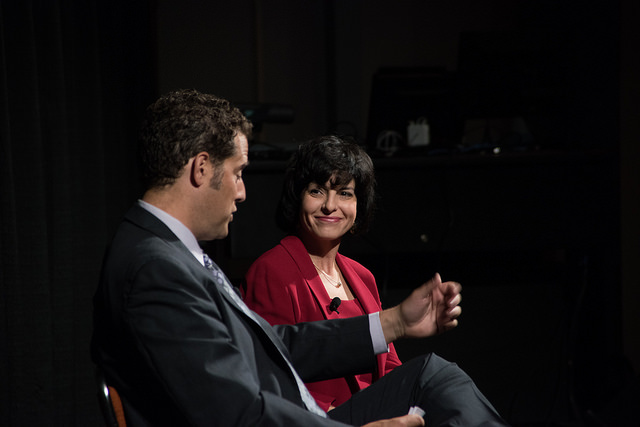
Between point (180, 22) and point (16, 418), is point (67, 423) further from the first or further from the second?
point (180, 22)

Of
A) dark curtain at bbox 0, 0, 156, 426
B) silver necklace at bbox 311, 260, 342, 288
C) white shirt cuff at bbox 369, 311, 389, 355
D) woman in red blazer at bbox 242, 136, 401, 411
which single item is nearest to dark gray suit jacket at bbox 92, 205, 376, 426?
white shirt cuff at bbox 369, 311, 389, 355

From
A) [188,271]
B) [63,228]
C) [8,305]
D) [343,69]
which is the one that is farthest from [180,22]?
[188,271]

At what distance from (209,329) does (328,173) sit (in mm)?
998

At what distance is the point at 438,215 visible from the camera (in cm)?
279

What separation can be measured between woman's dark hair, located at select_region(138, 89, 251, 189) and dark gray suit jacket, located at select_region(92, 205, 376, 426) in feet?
0.30

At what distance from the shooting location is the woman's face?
1.99 m

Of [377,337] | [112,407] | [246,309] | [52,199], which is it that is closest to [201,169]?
[246,309]

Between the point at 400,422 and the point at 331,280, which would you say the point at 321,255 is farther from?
the point at 400,422

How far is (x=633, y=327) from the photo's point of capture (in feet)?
9.33

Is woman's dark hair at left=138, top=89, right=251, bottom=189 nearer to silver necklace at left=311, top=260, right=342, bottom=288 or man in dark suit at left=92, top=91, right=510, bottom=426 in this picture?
man in dark suit at left=92, top=91, right=510, bottom=426

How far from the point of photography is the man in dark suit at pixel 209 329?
3.41 feet

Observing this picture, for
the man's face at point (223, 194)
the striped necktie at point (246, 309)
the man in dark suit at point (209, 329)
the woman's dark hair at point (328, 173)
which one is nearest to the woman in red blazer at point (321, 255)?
the woman's dark hair at point (328, 173)

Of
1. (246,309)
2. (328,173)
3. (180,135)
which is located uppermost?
(180,135)

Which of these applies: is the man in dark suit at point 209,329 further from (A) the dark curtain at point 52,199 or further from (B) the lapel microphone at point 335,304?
(A) the dark curtain at point 52,199
